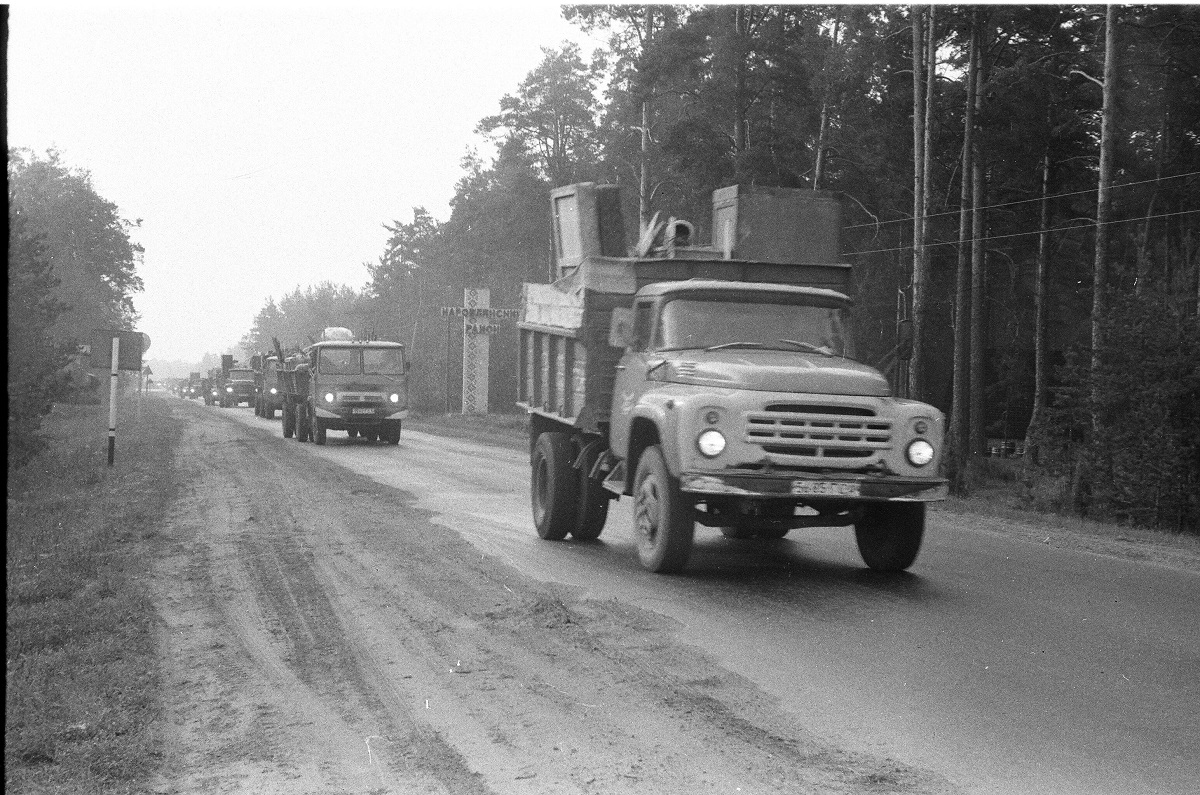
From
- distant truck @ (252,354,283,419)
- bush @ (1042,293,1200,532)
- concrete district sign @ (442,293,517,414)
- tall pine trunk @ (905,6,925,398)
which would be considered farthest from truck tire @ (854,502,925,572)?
concrete district sign @ (442,293,517,414)

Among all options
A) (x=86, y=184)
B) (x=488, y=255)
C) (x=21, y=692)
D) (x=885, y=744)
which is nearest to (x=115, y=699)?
(x=21, y=692)

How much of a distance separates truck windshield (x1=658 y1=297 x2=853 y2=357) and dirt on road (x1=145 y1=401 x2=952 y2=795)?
242cm

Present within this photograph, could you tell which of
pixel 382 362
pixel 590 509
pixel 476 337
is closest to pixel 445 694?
pixel 590 509

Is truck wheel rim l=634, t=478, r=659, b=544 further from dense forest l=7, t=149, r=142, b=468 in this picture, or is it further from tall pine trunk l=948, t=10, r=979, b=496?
dense forest l=7, t=149, r=142, b=468

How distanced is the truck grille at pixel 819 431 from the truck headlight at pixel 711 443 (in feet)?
0.63

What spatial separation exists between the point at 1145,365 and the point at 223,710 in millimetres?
13936

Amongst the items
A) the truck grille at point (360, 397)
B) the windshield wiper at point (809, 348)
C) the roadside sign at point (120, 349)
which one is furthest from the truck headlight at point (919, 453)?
the truck grille at point (360, 397)

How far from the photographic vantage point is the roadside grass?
5.01 m

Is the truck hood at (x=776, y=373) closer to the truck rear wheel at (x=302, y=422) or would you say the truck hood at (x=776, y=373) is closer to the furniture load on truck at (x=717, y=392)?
the furniture load on truck at (x=717, y=392)

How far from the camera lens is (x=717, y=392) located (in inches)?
350

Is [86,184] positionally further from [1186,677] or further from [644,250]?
[1186,677]

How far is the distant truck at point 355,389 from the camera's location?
97.2ft

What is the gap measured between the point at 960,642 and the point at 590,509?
5156 mm

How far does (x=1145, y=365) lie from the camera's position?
53.2 feet
